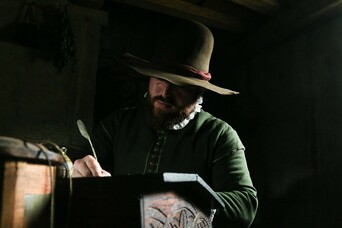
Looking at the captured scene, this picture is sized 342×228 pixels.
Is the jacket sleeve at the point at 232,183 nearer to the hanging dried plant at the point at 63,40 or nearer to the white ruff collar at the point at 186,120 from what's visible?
Result: the white ruff collar at the point at 186,120

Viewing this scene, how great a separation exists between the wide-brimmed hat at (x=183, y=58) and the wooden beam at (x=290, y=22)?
85.8 inches

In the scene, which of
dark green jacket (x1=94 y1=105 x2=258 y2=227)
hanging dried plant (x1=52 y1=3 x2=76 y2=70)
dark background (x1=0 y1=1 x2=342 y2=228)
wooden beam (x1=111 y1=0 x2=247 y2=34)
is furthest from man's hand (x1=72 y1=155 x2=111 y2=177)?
wooden beam (x1=111 y1=0 x2=247 y2=34)

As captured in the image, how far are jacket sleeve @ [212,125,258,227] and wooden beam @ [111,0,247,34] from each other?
8.73 ft

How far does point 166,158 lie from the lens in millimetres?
2387

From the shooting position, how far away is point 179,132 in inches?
97.6

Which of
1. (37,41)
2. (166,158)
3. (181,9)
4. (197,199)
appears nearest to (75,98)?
(37,41)

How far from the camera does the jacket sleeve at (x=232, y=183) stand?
1878mm

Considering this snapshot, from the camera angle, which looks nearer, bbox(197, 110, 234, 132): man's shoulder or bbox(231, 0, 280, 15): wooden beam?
bbox(197, 110, 234, 132): man's shoulder

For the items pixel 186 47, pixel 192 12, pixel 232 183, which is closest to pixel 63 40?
pixel 192 12

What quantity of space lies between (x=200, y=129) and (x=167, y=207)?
1244 mm

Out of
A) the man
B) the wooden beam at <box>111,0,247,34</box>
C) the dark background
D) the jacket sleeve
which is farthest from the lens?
the wooden beam at <box>111,0,247,34</box>

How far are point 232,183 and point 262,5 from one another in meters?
3.12

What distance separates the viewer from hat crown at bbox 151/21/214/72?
240cm

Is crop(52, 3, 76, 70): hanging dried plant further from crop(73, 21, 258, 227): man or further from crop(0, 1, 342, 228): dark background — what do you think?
crop(73, 21, 258, 227): man
